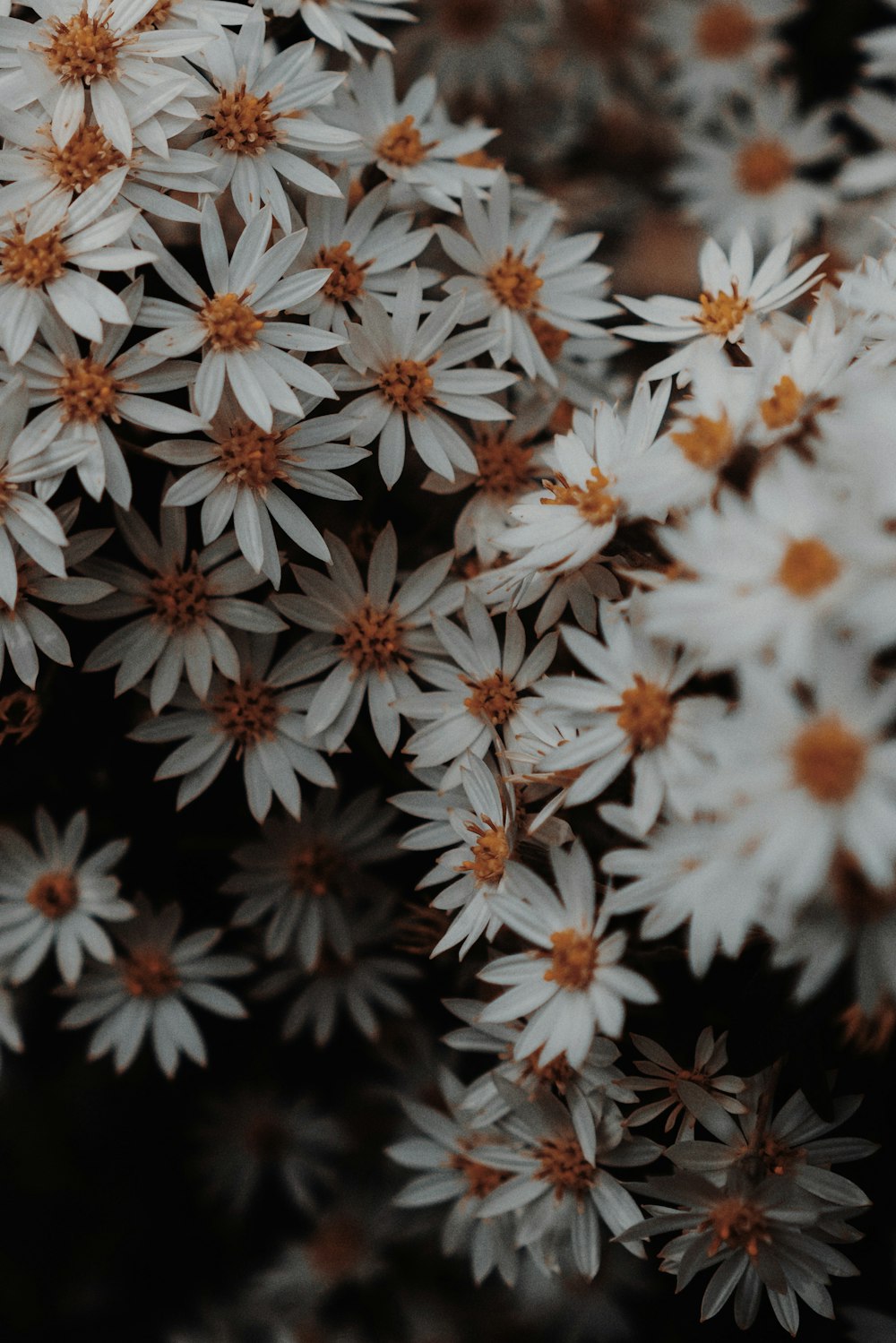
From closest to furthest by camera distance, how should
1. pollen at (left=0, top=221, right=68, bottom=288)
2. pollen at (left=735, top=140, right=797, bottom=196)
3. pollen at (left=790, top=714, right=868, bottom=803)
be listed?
pollen at (left=790, top=714, right=868, bottom=803), pollen at (left=0, top=221, right=68, bottom=288), pollen at (left=735, top=140, right=797, bottom=196)

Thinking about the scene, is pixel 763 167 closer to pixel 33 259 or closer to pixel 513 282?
pixel 513 282

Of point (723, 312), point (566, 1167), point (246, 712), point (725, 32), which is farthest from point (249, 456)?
point (725, 32)

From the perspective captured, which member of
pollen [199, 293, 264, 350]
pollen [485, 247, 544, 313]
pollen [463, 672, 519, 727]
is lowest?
Answer: pollen [463, 672, 519, 727]

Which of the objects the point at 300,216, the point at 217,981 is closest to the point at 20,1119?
the point at 217,981

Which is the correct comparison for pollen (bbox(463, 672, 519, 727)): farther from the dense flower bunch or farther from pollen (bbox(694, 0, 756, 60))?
pollen (bbox(694, 0, 756, 60))

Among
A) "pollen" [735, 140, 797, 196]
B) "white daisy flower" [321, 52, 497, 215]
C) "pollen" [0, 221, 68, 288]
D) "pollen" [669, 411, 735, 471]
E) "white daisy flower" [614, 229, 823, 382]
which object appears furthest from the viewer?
"pollen" [735, 140, 797, 196]

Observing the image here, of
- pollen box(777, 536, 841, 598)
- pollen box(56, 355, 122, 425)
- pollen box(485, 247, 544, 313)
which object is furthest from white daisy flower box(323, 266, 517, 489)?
pollen box(777, 536, 841, 598)
